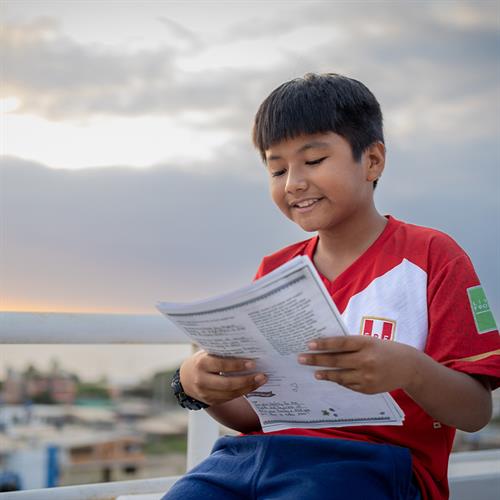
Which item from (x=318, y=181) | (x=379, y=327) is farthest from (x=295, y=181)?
(x=379, y=327)

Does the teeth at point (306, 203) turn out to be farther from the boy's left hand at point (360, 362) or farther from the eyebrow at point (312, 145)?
the boy's left hand at point (360, 362)

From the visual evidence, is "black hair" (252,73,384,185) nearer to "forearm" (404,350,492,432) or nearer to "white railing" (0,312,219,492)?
"forearm" (404,350,492,432)

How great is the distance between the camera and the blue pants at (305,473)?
1.14m

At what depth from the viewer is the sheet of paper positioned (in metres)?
0.94

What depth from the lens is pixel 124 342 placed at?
188 cm

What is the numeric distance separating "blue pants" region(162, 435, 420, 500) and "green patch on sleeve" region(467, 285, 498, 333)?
235 mm

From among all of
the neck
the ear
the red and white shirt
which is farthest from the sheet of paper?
the ear

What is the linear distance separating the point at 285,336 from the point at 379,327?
31 cm

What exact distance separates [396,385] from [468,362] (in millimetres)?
170

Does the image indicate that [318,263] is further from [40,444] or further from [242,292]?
[40,444]

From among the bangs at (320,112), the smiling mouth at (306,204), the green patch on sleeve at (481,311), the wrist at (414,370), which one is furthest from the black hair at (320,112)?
the wrist at (414,370)

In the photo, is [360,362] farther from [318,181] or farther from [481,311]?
[318,181]

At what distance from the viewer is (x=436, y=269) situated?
4.14 ft

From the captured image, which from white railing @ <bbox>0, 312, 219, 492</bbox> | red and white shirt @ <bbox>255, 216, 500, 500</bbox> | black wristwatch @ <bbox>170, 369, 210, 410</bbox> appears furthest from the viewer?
white railing @ <bbox>0, 312, 219, 492</bbox>
